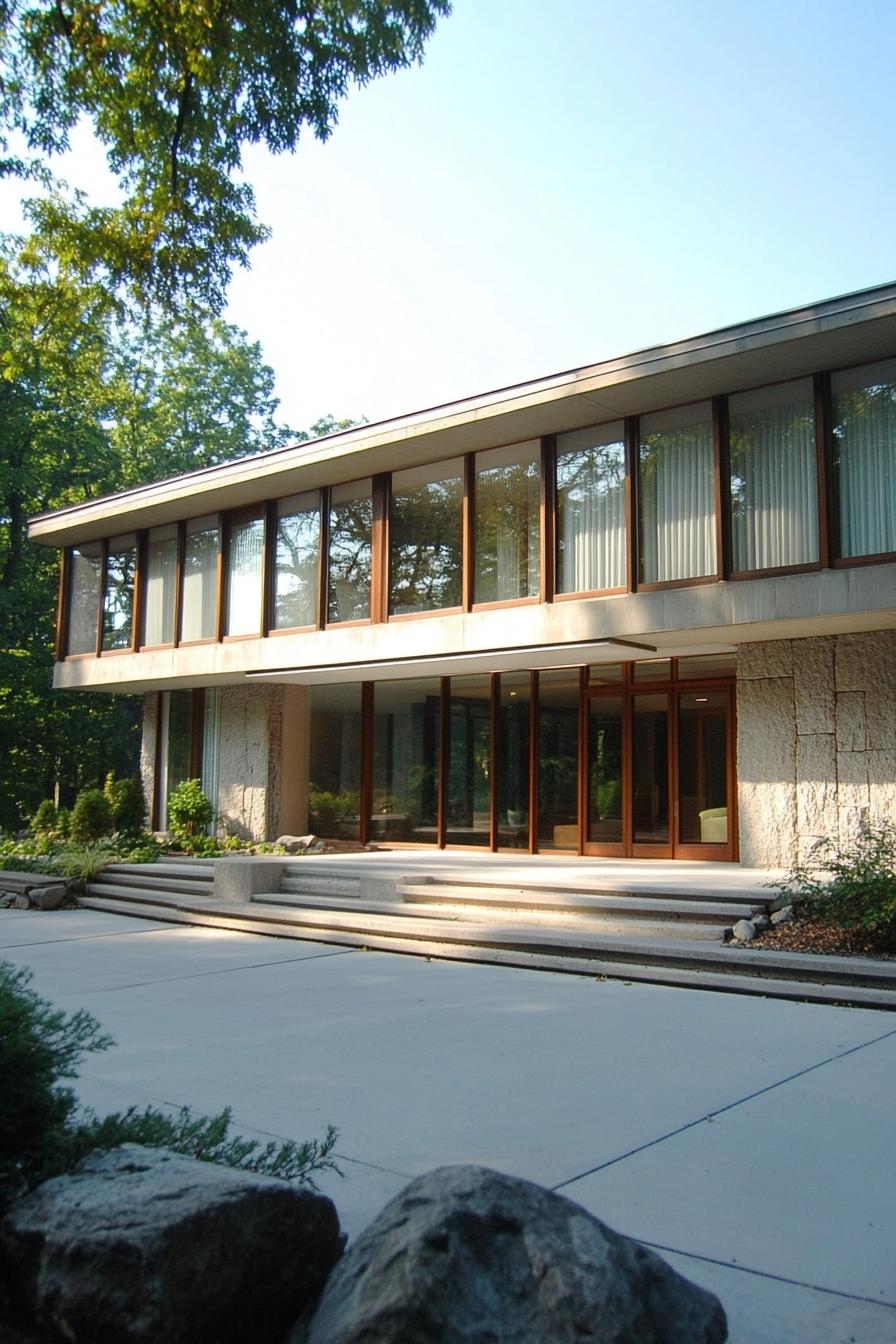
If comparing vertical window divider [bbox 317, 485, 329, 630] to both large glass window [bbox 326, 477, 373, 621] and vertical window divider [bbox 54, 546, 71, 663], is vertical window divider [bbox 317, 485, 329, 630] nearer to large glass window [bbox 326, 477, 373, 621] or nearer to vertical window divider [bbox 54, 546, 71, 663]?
large glass window [bbox 326, 477, 373, 621]

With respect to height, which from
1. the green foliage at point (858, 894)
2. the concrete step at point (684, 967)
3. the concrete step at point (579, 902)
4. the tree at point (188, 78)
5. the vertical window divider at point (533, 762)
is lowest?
the concrete step at point (684, 967)

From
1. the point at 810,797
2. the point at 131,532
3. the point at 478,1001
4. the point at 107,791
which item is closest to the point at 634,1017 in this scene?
the point at 478,1001

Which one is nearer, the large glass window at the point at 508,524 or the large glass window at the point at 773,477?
the large glass window at the point at 773,477

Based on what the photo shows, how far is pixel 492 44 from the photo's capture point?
8812 mm

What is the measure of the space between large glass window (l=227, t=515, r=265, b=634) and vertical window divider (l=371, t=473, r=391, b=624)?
2.64m

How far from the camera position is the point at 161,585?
21.2 meters

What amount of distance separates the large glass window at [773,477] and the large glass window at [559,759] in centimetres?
422

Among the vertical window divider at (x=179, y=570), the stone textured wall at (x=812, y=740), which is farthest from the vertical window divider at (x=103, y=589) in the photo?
the stone textured wall at (x=812, y=740)

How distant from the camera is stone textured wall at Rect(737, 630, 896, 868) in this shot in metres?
13.0

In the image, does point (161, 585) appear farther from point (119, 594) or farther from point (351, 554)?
point (351, 554)

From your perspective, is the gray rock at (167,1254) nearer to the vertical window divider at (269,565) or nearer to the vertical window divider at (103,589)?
the vertical window divider at (269,565)

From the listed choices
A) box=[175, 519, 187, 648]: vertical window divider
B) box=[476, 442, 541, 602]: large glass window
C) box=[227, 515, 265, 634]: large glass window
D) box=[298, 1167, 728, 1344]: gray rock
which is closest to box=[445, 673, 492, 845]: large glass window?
box=[476, 442, 541, 602]: large glass window

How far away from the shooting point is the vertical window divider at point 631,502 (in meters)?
14.3

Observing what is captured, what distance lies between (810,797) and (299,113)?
9.25 m
